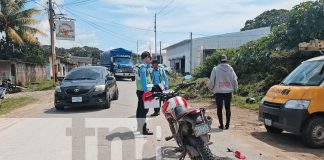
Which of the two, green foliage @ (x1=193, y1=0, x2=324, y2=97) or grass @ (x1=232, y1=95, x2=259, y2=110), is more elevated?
green foliage @ (x1=193, y1=0, x2=324, y2=97)

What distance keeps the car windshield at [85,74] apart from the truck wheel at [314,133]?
789 centimetres

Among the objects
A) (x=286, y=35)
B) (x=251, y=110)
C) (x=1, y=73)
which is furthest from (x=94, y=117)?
(x=1, y=73)

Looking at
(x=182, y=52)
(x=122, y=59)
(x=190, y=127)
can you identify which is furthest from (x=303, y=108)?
(x=182, y=52)

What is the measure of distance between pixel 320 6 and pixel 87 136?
39.4 feet

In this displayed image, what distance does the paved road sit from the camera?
20.0 feet

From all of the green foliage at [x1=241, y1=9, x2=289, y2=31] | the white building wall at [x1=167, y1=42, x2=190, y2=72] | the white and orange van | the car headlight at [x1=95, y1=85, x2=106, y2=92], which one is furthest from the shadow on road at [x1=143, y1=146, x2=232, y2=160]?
the green foliage at [x1=241, y1=9, x2=289, y2=31]

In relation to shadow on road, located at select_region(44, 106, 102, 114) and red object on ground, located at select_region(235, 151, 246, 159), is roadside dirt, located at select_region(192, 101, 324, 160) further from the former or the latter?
shadow on road, located at select_region(44, 106, 102, 114)

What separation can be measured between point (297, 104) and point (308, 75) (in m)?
1.03

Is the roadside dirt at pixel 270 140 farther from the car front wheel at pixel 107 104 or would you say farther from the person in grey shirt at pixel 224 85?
the car front wheel at pixel 107 104

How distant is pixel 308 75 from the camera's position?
25.4 feet

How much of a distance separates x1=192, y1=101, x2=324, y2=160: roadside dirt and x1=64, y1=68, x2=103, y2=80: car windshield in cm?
481

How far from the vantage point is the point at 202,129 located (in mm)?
4816

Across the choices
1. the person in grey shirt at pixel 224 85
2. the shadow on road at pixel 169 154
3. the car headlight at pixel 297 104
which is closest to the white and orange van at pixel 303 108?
the car headlight at pixel 297 104

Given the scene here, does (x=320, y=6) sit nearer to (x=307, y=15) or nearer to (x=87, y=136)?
(x=307, y=15)
